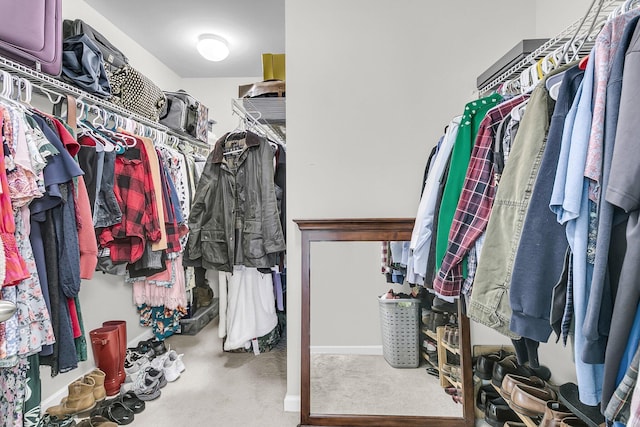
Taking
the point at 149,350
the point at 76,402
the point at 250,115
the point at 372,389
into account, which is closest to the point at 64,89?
the point at 250,115

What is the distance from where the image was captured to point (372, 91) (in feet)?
6.37

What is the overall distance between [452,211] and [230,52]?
2802 millimetres

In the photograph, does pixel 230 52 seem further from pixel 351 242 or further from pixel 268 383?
pixel 268 383

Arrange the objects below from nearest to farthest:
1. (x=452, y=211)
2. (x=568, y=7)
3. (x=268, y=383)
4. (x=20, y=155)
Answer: (x=20, y=155) < (x=452, y=211) < (x=568, y=7) < (x=268, y=383)

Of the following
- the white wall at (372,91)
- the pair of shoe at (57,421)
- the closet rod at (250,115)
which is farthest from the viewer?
the closet rod at (250,115)

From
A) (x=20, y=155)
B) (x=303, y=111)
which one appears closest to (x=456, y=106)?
(x=303, y=111)

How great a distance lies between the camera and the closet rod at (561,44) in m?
1.11

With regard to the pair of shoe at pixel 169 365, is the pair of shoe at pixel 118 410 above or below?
below

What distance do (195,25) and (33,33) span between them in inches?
63.9

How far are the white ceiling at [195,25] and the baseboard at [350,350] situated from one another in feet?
Result: 7.78

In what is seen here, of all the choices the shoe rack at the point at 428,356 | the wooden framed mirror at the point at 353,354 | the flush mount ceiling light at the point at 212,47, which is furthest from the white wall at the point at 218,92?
the shoe rack at the point at 428,356

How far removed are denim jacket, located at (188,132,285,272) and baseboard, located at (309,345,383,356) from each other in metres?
0.53

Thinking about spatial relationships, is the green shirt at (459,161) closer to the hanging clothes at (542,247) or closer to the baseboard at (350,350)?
the hanging clothes at (542,247)

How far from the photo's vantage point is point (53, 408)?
1.87 meters
